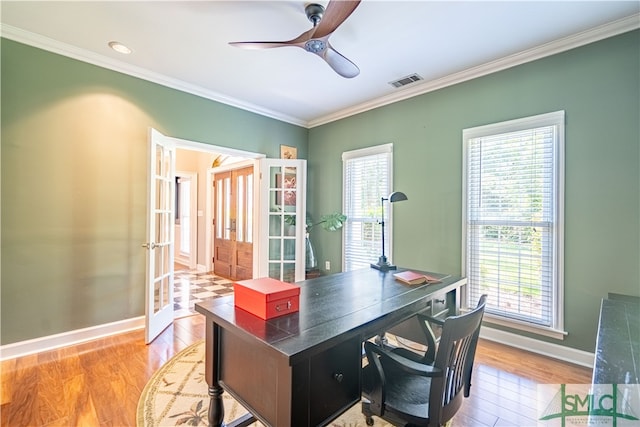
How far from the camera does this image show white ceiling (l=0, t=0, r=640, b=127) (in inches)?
83.0

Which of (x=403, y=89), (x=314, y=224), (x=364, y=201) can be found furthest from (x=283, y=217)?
(x=403, y=89)

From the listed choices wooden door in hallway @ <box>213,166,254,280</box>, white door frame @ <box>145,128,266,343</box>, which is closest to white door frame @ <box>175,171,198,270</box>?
wooden door in hallway @ <box>213,166,254,280</box>

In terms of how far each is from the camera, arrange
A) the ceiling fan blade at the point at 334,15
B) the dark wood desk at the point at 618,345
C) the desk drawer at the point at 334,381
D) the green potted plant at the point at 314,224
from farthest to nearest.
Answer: the green potted plant at the point at 314,224, the ceiling fan blade at the point at 334,15, the desk drawer at the point at 334,381, the dark wood desk at the point at 618,345

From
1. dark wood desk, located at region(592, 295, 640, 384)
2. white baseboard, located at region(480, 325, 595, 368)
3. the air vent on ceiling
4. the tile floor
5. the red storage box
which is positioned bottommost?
the tile floor

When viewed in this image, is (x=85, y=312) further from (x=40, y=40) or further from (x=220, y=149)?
(x=40, y=40)

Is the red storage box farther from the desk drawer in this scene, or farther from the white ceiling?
the white ceiling

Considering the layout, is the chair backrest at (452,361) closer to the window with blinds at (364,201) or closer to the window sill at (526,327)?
the window sill at (526,327)

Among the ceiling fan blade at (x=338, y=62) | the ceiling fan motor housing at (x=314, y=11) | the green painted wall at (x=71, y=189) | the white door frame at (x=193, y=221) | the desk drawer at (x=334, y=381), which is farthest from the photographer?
the white door frame at (x=193, y=221)

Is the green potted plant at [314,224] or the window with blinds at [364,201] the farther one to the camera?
the green potted plant at [314,224]

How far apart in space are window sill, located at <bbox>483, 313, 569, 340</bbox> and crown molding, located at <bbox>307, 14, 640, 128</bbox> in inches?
94.7

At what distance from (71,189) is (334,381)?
2928 mm

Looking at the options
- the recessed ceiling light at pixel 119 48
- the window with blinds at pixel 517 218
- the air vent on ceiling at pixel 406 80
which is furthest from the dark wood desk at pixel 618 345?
the recessed ceiling light at pixel 119 48

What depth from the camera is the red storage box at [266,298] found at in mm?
1265

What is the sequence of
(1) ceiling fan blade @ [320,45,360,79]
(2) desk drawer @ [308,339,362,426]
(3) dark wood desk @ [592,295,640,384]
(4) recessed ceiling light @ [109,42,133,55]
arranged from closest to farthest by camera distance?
1. (3) dark wood desk @ [592,295,640,384]
2. (2) desk drawer @ [308,339,362,426]
3. (1) ceiling fan blade @ [320,45,360,79]
4. (4) recessed ceiling light @ [109,42,133,55]
